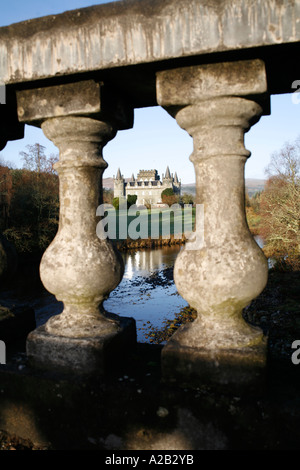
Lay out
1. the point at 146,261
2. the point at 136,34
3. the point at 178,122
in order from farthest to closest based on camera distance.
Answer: the point at 146,261, the point at 178,122, the point at 136,34

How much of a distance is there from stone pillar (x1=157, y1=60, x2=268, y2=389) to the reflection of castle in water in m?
16.9

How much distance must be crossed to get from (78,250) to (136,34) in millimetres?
1103

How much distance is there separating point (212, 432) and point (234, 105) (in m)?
1.52

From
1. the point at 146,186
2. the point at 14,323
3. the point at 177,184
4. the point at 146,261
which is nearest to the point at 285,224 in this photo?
the point at 146,261

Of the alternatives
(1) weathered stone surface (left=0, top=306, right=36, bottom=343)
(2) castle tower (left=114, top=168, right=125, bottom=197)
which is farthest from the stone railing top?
(2) castle tower (left=114, top=168, right=125, bottom=197)

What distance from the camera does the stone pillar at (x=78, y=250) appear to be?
1.82 meters

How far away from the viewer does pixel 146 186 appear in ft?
320

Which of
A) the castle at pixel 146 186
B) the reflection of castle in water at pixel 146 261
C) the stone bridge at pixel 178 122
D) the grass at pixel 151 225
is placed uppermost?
the castle at pixel 146 186

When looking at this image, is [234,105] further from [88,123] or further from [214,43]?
[88,123]

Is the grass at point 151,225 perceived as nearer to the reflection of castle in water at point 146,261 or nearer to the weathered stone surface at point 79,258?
the reflection of castle in water at point 146,261

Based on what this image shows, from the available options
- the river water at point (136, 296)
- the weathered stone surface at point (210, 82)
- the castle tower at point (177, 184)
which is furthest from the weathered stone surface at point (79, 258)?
the castle tower at point (177, 184)

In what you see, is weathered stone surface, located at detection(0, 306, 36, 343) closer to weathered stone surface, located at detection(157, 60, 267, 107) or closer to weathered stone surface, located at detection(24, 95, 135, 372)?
weathered stone surface, located at detection(24, 95, 135, 372)

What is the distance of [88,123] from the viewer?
1872 millimetres

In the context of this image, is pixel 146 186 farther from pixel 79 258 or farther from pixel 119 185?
pixel 79 258
